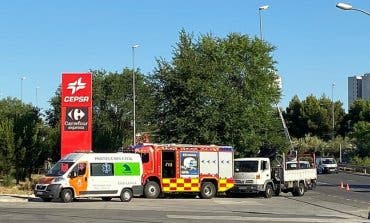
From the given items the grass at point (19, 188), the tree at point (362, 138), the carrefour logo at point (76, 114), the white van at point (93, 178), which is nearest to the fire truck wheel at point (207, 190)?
the white van at point (93, 178)

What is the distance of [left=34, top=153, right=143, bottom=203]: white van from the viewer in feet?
96.4

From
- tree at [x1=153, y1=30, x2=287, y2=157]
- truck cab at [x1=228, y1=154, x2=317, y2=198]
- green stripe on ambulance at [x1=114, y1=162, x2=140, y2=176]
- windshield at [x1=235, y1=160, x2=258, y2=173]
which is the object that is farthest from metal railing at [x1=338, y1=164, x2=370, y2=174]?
green stripe on ambulance at [x1=114, y1=162, x2=140, y2=176]

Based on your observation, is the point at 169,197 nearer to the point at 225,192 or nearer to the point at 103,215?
the point at 225,192

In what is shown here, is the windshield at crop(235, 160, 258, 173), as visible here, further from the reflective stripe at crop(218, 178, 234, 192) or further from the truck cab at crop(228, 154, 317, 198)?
the reflective stripe at crop(218, 178, 234, 192)

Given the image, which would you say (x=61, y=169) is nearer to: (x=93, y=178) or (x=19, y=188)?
(x=93, y=178)

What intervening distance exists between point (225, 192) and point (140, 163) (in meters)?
8.11

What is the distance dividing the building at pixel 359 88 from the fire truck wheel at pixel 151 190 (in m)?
110

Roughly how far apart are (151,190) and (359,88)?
124521mm

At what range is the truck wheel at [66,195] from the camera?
29.3 m

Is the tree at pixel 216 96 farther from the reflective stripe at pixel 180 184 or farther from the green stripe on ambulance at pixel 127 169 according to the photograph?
the green stripe on ambulance at pixel 127 169

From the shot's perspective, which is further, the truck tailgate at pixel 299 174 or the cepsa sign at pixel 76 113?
the truck tailgate at pixel 299 174

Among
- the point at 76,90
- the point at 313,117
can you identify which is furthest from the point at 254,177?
the point at 313,117

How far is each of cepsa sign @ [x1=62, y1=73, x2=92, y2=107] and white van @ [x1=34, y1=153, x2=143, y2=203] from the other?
5.84 m

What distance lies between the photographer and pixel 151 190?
33.9 metres
